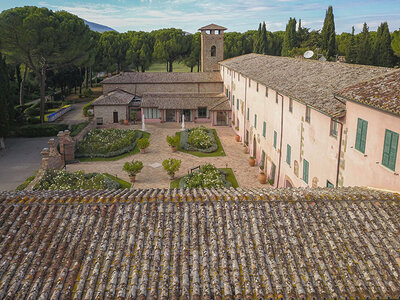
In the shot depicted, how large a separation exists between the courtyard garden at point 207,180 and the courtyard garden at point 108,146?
838cm

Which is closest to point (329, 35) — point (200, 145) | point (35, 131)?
point (200, 145)

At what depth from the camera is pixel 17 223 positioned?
8.69 metres

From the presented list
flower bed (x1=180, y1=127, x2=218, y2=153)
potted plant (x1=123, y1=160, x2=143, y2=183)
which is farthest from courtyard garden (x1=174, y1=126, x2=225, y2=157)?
potted plant (x1=123, y1=160, x2=143, y2=183)

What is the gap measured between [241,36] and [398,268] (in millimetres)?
89752

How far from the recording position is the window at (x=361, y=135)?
503 inches

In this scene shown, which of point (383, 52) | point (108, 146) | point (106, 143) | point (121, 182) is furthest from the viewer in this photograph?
point (383, 52)

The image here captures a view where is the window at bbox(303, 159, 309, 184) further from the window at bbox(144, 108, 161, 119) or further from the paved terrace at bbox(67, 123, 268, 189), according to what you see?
the window at bbox(144, 108, 161, 119)

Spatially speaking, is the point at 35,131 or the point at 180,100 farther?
the point at 180,100

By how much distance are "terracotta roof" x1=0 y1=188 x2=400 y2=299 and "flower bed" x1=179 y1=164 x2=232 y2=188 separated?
45.8ft

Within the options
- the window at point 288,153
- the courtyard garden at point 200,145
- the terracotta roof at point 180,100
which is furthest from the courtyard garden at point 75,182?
the terracotta roof at point 180,100

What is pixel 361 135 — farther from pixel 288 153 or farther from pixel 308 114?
pixel 288 153

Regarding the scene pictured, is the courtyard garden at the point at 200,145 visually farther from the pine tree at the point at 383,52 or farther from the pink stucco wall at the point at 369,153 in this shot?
the pine tree at the point at 383,52

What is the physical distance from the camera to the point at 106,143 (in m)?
34.7

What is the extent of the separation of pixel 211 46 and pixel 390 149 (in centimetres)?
4784
